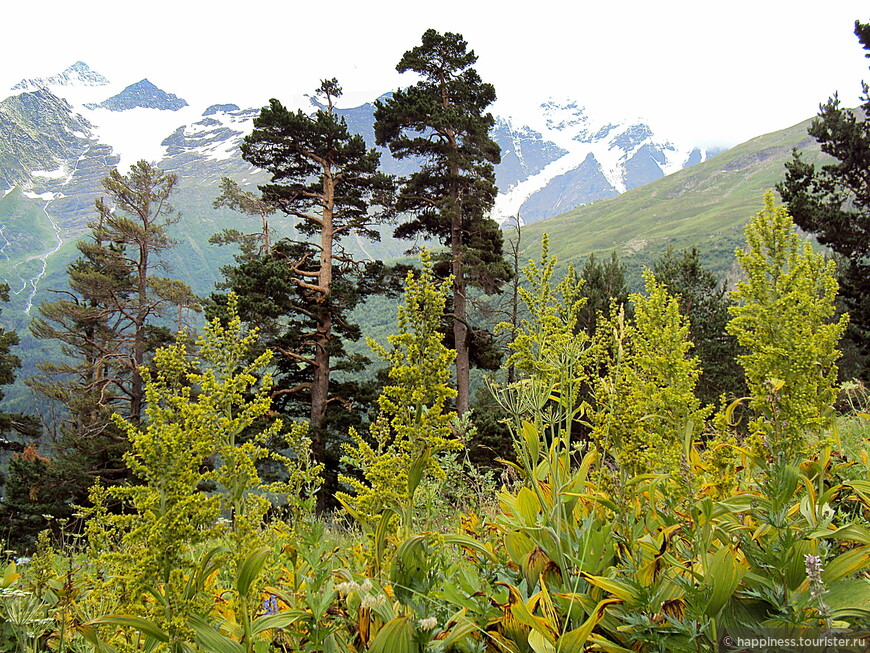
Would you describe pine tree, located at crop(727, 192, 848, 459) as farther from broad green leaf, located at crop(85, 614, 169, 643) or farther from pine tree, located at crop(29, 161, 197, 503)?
pine tree, located at crop(29, 161, 197, 503)

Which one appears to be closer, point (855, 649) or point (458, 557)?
point (855, 649)

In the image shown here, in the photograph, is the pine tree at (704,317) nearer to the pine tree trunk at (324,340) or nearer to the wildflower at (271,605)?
the pine tree trunk at (324,340)

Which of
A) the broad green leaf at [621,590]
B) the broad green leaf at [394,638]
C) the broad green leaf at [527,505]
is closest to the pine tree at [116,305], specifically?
the broad green leaf at [527,505]

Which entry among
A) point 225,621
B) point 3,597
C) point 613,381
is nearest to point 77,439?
point 3,597

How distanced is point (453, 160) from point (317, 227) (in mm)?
5907

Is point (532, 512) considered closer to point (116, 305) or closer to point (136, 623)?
point (136, 623)

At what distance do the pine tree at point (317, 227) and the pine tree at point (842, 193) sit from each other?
48.8 feet

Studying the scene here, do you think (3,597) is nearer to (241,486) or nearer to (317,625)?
(241,486)

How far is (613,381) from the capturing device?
7.48 feet

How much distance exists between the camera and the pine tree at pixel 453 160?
17.0m

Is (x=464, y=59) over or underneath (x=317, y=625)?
over

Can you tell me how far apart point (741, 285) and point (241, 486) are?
230cm

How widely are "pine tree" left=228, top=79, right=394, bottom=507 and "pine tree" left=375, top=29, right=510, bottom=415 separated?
140cm

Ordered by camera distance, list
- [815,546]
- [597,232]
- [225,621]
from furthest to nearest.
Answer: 1. [597,232]
2. [225,621]
3. [815,546]
